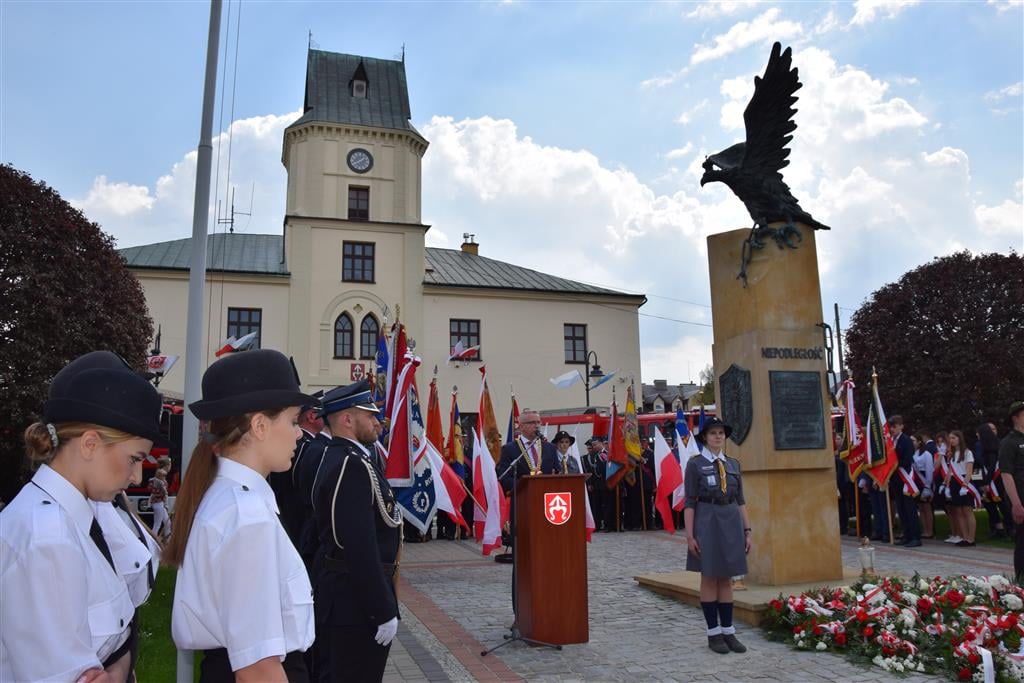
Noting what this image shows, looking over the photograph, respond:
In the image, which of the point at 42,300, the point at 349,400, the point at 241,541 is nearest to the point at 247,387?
the point at 241,541

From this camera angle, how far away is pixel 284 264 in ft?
118

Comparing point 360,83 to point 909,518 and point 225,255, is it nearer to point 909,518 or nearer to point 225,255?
point 225,255

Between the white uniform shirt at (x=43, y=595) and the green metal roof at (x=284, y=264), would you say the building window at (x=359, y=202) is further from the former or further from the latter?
the white uniform shirt at (x=43, y=595)

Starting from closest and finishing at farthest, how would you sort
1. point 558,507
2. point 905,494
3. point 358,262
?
point 558,507
point 905,494
point 358,262

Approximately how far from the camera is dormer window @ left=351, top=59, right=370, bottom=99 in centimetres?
3893

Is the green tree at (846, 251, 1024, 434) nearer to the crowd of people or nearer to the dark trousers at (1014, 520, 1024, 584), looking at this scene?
the crowd of people

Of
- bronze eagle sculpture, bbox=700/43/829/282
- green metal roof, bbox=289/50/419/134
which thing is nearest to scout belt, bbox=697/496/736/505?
bronze eagle sculpture, bbox=700/43/829/282

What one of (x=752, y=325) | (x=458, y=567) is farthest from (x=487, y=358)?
(x=752, y=325)

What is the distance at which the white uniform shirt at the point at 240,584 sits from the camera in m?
2.08

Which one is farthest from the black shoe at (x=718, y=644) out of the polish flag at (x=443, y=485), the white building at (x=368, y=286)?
the white building at (x=368, y=286)

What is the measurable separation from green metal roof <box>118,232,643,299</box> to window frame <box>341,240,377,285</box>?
2503 millimetres

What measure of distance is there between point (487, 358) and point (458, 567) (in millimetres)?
24038

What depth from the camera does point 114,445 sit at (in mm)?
2490

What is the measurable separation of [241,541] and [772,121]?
9334 millimetres
